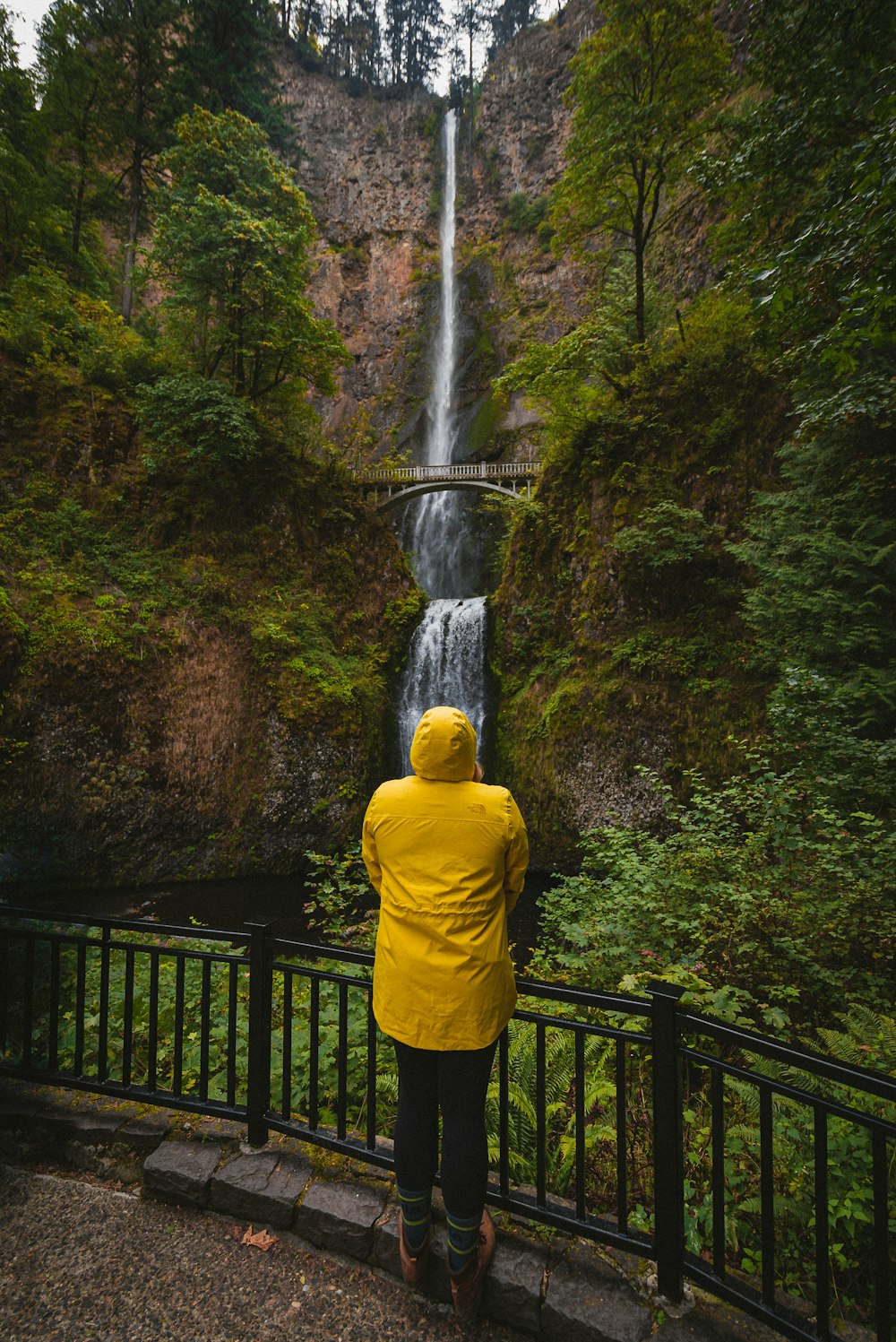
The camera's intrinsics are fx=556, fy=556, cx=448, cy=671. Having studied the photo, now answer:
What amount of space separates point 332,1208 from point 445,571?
68.9 ft

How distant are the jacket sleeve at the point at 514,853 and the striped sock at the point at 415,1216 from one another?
1.06 m

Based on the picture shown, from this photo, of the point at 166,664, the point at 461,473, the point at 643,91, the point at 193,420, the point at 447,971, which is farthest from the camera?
the point at 461,473

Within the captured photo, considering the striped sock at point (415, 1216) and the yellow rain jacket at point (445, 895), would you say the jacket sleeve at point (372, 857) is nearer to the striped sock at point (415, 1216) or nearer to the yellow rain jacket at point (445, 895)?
the yellow rain jacket at point (445, 895)

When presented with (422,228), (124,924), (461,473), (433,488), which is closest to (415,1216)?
(124,924)

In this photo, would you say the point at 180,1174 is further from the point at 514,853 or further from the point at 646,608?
the point at 646,608

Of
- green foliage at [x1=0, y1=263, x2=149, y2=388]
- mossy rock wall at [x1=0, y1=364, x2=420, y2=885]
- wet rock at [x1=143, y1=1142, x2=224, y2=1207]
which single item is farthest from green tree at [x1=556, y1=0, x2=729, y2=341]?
wet rock at [x1=143, y1=1142, x2=224, y2=1207]

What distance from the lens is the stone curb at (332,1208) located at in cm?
190

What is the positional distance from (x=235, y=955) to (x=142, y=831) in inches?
358

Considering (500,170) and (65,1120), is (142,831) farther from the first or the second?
(500,170)

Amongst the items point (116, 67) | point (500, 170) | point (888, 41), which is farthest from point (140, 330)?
point (500, 170)

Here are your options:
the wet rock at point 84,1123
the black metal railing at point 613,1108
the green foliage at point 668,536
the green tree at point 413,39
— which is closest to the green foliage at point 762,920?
the black metal railing at point 613,1108

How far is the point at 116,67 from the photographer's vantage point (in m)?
15.5

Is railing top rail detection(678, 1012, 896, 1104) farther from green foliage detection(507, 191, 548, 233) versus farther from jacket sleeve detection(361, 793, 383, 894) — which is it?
green foliage detection(507, 191, 548, 233)

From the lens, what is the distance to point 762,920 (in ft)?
13.2
